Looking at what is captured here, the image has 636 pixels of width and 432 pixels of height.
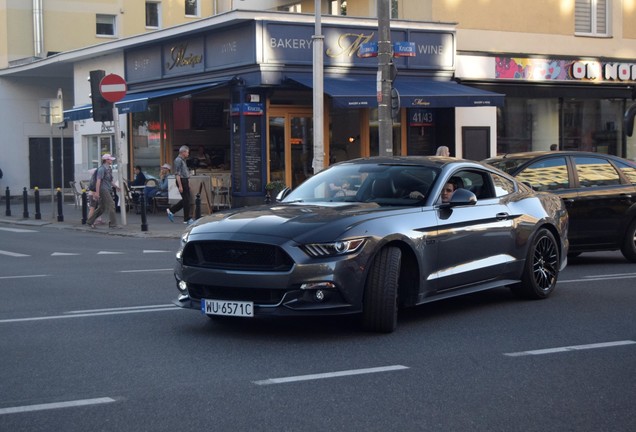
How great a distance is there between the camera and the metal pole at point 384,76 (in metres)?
19.1

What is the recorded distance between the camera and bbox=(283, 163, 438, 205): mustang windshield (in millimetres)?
9359

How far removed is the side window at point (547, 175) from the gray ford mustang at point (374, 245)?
2.88 m

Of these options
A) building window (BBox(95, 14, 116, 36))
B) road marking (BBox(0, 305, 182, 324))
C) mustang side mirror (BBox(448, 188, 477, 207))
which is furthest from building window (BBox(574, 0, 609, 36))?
building window (BBox(95, 14, 116, 36))

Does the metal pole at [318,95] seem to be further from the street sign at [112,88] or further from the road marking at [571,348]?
the road marking at [571,348]

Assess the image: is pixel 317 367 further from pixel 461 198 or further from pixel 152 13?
pixel 152 13

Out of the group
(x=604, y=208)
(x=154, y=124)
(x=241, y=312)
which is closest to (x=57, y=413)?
(x=241, y=312)

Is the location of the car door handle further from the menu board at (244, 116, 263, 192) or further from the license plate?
the menu board at (244, 116, 263, 192)

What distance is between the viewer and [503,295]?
1102cm

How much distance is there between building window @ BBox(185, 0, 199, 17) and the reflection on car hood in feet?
135

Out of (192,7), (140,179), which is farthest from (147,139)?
(192,7)

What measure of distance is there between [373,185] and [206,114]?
64.5 ft

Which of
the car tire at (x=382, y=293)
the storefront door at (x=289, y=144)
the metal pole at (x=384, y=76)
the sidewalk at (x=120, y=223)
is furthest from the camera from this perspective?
the storefront door at (x=289, y=144)

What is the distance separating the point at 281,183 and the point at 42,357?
17.4 metres

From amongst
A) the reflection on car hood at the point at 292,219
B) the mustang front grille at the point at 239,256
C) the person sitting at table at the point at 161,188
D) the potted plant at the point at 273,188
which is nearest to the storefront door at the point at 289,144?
the potted plant at the point at 273,188
